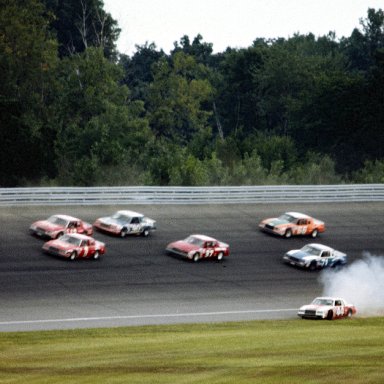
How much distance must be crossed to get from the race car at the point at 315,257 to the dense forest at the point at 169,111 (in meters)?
20.7

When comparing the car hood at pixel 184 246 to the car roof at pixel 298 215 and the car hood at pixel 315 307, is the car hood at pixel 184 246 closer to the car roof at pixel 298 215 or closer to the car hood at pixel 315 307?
the car roof at pixel 298 215

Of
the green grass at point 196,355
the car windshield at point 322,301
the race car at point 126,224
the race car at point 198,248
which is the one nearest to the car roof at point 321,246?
the race car at point 198,248

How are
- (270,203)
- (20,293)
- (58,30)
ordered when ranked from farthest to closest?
(58,30) → (270,203) → (20,293)

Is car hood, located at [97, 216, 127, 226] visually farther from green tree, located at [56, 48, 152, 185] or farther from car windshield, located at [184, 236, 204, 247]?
green tree, located at [56, 48, 152, 185]

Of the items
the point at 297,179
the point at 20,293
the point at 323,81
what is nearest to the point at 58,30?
the point at 323,81

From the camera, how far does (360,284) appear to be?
47.4 metres

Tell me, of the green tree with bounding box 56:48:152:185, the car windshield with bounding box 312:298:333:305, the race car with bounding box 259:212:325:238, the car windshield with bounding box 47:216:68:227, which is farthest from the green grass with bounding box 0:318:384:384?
the green tree with bounding box 56:48:152:185

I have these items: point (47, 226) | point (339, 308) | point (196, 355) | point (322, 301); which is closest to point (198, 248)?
point (47, 226)

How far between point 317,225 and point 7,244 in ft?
46.7

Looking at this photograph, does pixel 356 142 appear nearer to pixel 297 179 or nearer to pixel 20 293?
pixel 297 179

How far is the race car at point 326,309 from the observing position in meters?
41.3

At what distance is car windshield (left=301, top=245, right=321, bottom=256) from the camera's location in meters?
49.1

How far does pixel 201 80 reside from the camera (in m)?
106

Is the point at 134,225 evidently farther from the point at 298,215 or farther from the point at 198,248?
the point at 298,215
